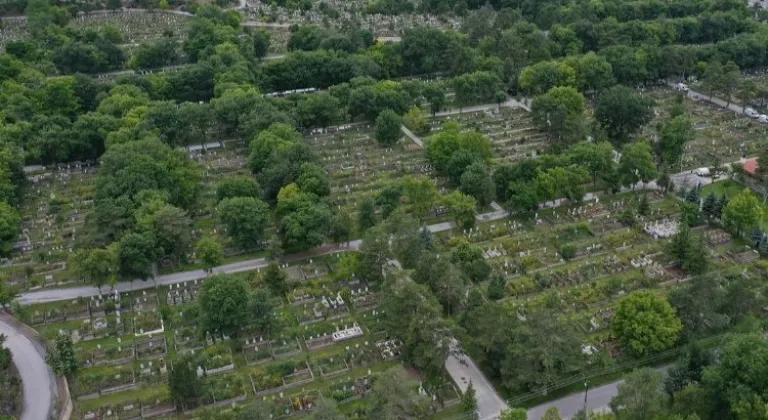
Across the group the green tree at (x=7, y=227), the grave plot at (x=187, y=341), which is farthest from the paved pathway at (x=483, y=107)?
the green tree at (x=7, y=227)

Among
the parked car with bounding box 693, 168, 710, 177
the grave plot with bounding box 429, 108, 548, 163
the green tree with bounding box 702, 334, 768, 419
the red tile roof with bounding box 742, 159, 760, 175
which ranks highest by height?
the green tree with bounding box 702, 334, 768, 419

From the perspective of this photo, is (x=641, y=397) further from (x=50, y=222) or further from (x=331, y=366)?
(x=50, y=222)

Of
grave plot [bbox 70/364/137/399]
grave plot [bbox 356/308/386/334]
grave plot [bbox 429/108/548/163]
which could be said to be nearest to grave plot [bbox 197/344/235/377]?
grave plot [bbox 70/364/137/399]

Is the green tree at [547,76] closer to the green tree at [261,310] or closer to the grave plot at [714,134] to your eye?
the grave plot at [714,134]

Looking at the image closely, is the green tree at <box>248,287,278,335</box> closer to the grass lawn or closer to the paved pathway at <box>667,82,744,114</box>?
the grass lawn

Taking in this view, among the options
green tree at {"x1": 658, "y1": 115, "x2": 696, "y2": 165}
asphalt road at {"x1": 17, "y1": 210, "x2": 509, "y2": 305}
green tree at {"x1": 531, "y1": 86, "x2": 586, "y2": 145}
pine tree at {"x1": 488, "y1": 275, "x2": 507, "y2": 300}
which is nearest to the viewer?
pine tree at {"x1": 488, "y1": 275, "x2": 507, "y2": 300}

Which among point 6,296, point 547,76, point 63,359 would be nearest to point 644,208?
point 547,76
